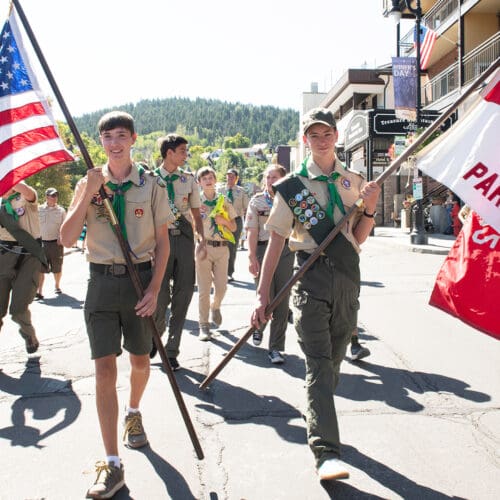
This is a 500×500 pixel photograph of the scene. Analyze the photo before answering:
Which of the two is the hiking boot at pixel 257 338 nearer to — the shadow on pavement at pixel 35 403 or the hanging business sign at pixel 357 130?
the shadow on pavement at pixel 35 403

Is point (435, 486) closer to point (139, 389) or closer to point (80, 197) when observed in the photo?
point (139, 389)

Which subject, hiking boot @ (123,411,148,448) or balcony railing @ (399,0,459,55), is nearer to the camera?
hiking boot @ (123,411,148,448)

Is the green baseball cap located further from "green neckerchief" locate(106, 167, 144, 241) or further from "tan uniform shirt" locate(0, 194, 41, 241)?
"tan uniform shirt" locate(0, 194, 41, 241)

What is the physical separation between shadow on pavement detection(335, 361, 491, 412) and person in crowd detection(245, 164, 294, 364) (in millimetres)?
802

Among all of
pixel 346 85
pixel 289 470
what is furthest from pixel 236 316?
pixel 346 85

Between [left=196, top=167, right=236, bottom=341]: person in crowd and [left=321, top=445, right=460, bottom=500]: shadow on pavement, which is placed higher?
[left=196, top=167, right=236, bottom=341]: person in crowd

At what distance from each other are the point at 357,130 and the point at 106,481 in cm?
2635

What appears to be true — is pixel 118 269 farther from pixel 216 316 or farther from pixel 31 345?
pixel 216 316

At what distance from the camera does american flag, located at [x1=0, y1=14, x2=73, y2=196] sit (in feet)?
11.7

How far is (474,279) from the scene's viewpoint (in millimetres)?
3059

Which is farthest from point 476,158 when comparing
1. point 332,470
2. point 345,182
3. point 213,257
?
point 213,257

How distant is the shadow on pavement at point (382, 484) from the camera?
307cm

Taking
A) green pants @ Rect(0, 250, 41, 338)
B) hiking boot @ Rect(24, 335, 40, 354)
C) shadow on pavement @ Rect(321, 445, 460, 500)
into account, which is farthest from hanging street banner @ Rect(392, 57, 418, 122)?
shadow on pavement @ Rect(321, 445, 460, 500)

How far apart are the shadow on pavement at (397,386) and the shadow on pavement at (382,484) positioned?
1.04m
